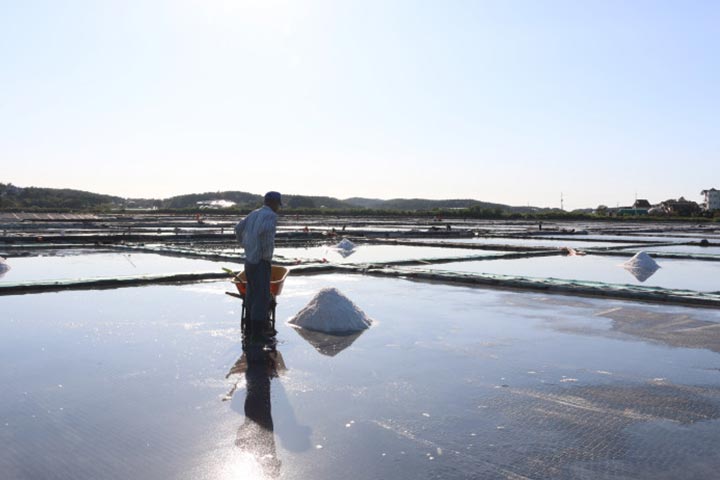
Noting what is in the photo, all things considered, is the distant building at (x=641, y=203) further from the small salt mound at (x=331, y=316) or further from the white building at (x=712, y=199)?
the small salt mound at (x=331, y=316)

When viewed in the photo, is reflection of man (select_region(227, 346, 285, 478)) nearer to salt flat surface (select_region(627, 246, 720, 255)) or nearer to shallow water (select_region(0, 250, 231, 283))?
shallow water (select_region(0, 250, 231, 283))

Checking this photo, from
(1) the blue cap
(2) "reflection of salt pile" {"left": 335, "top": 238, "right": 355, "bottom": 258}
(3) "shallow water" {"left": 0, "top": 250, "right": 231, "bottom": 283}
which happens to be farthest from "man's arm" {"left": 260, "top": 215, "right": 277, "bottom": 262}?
(2) "reflection of salt pile" {"left": 335, "top": 238, "right": 355, "bottom": 258}

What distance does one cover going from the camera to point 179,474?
3.13m

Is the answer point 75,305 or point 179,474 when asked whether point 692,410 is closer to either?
point 179,474

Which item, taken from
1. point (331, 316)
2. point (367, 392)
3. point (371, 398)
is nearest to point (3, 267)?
point (331, 316)

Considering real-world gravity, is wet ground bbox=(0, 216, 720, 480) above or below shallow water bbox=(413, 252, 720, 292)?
below

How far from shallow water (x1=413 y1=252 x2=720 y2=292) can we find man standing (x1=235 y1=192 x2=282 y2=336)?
7328mm

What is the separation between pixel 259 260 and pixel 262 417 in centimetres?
232

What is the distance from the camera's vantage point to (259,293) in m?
6.18

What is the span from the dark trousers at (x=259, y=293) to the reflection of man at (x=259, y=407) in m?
0.31

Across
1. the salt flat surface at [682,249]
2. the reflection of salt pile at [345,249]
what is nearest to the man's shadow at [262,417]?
the reflection of salt pile at [345,249]

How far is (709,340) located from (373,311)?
3520 mm

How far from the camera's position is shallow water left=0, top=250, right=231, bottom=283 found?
1210 centimetres

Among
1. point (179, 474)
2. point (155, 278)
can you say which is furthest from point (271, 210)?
point (155, 278)
